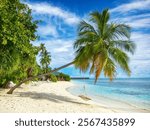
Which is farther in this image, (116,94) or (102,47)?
(116,94)

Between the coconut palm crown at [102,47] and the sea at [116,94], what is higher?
the coconut palm crown at [102,47]

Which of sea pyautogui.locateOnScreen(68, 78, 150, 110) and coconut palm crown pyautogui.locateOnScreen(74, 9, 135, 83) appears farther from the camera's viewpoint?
sea pyautogui.locateOnScreen(68, 78, 150, 110)

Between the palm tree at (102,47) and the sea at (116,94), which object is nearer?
the palm tree at (102,47)

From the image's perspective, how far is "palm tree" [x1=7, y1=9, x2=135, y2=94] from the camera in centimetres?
1499

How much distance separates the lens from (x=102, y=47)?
14.9 m

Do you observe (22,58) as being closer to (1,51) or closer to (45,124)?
(1,51)

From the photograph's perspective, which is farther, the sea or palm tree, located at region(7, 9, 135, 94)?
the sea

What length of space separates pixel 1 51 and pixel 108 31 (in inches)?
222

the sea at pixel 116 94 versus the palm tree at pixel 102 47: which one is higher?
the palm tree at pixel 102 47

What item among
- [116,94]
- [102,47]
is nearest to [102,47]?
[102,47]

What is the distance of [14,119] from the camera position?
30.1ft

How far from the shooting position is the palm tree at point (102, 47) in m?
15.0

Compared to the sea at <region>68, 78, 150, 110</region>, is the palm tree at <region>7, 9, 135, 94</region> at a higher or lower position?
higher

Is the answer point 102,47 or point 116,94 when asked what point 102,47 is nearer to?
point 102,47
